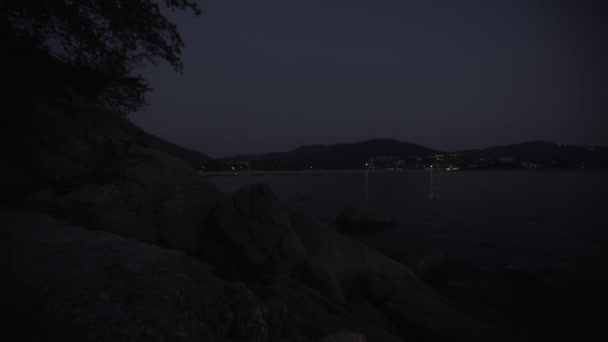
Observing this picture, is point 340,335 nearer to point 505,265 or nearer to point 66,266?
point 66,266

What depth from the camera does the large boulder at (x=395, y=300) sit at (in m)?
5.41

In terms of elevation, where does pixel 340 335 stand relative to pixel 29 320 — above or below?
below

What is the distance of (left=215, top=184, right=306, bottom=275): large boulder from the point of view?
6273 millimetres

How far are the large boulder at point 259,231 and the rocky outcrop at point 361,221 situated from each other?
11.5 metres

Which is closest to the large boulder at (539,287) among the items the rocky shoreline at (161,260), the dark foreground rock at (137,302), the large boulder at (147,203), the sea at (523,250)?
the sea at (523,250)

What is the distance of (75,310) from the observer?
1997 mm

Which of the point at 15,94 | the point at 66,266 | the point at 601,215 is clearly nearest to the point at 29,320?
the point at 66,266

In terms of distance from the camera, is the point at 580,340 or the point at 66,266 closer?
the point at 66,266

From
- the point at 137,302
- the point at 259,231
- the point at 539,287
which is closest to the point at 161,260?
the point at 137,302

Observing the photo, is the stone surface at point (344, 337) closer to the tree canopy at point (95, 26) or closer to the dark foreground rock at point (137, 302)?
the dark foreground rock at point (137, 302)

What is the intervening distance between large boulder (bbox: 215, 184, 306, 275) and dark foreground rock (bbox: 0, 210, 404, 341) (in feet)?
9.50

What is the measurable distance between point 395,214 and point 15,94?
24.9 m

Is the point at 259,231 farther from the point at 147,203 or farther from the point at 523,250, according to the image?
the point at 523,250

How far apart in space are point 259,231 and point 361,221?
12523 mm
